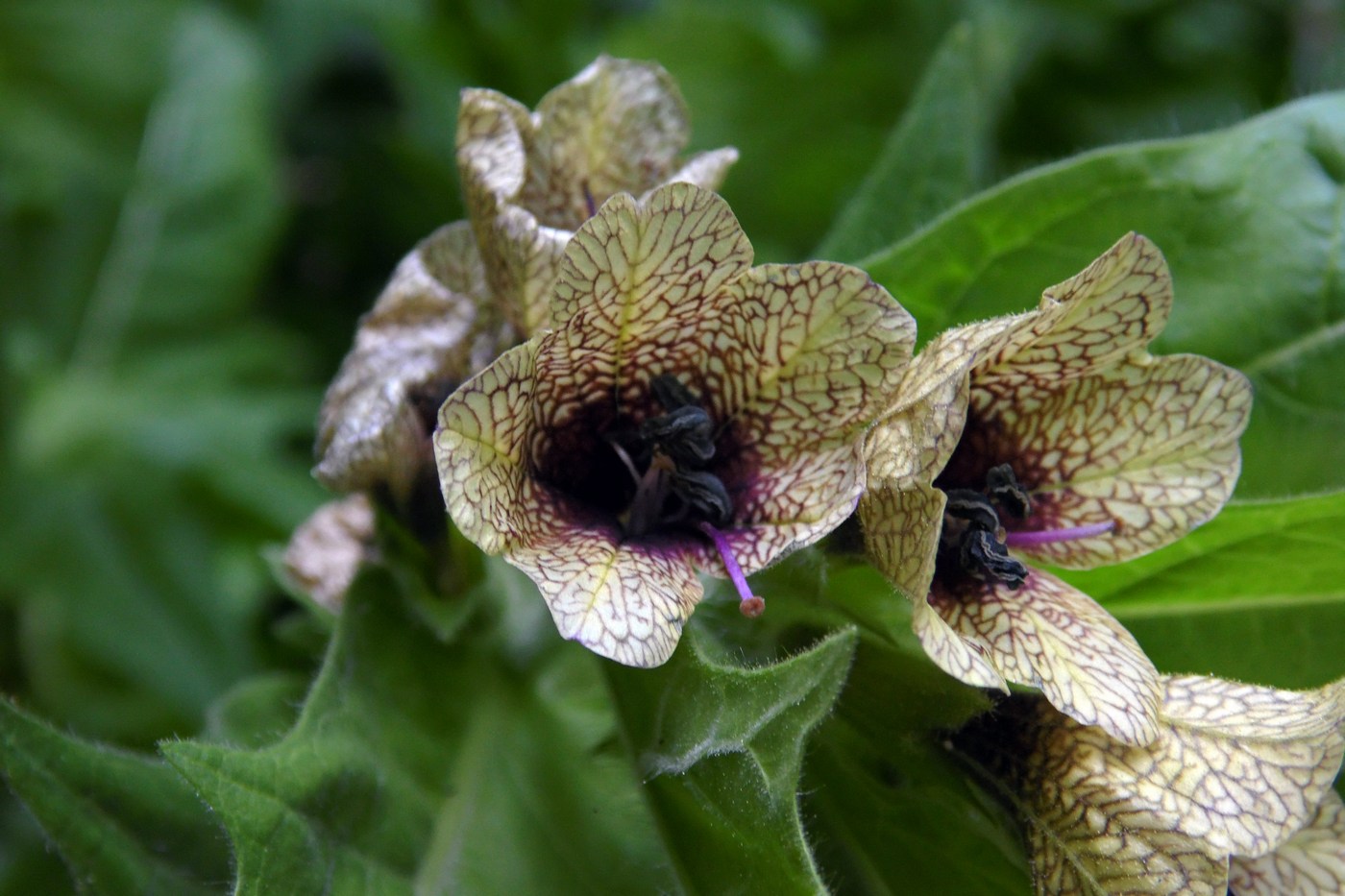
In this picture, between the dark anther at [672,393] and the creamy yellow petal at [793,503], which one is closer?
the creamy yellow petal at [793,503]

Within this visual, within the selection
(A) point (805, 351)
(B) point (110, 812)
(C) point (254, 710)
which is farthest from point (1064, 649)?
(C) point (254, 710)

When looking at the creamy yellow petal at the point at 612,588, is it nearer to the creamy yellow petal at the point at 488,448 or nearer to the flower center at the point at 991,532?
the creamy yellow petal at the point at 488,448

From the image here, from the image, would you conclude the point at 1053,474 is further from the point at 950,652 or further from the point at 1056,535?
the point at 950,652

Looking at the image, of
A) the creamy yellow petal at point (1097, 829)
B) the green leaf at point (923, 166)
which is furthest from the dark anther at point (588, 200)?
the creamy yellow petal at point (1097, 829)

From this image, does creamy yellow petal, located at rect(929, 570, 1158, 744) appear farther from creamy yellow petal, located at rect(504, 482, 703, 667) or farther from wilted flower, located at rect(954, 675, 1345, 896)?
creamy yellow petal, located at rect(504, 482, 703, 667)

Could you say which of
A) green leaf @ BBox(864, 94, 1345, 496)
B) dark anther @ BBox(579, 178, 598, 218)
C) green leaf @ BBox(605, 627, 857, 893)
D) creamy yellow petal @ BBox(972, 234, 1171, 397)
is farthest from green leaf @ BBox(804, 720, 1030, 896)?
dark anther @ BBox(579, 178, 598, 218)
